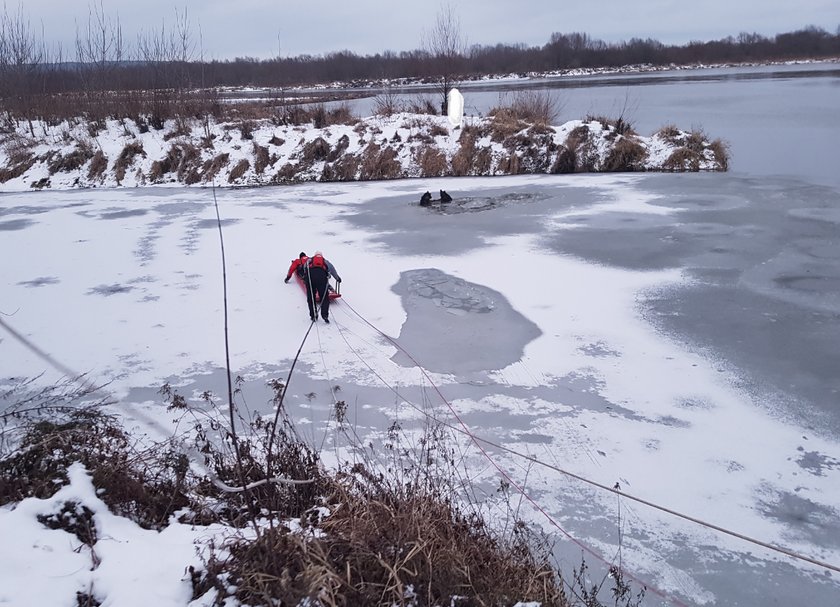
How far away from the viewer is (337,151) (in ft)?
54.1

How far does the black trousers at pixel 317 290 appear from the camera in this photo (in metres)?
5.73

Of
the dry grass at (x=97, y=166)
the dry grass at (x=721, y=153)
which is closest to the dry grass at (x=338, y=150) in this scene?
the dry grass at (x=97, y=166)

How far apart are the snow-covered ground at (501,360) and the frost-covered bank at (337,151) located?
5.03 metres

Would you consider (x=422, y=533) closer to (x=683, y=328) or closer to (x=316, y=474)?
(x=316, y=474)

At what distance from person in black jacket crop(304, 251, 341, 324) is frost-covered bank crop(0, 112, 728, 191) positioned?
10.0m

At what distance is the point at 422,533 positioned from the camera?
245cm

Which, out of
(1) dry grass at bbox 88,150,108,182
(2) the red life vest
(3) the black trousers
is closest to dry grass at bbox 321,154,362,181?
(1) dry grass at bbox 88,150,108,182

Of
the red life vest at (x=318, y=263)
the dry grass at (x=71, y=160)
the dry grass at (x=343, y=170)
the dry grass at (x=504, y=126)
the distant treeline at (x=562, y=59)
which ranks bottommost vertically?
the red life vest at (x=318, y=263)

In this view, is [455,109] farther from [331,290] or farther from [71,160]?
[331,290]

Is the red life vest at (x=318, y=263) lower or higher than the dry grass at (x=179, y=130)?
lower

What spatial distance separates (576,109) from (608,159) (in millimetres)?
8245

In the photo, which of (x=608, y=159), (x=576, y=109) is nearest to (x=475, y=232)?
(x=608, y=159)

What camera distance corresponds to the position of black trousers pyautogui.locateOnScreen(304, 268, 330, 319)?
5727 millimetres

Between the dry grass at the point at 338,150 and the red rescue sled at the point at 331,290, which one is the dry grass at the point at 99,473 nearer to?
the red rescue sled at the point at 331,290
